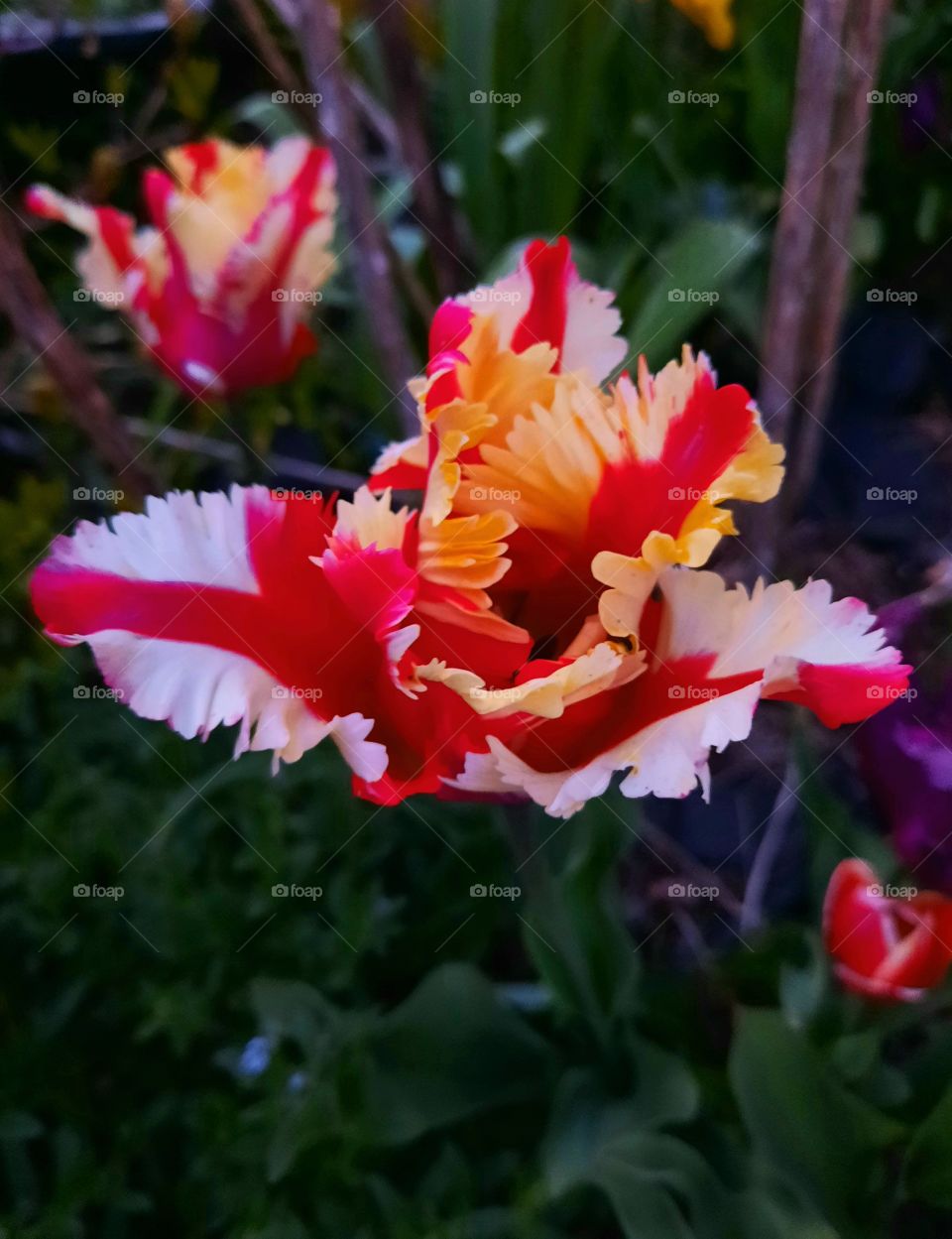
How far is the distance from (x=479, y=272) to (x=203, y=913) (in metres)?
0.56

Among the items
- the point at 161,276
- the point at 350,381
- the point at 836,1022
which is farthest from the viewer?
the point at 350,381

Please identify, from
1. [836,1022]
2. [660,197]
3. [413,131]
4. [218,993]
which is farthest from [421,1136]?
[660,197]

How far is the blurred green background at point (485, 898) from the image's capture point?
540mm

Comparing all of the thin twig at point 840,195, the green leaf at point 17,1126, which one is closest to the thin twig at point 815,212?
the thin twig at point 840,195

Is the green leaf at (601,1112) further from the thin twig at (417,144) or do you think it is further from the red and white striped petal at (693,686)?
the thin twig at (417,144)

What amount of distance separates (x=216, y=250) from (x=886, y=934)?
1.75 feet

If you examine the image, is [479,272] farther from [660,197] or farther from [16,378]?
[16,378]

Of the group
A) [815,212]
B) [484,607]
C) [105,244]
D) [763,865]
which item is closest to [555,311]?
[484,607]

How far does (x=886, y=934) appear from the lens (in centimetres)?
49

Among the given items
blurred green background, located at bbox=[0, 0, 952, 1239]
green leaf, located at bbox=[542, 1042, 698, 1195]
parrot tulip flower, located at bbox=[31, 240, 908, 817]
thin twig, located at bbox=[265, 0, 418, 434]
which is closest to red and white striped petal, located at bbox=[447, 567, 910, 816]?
parrot tulip flower, located at bbox=[31, 240, 908, 817]

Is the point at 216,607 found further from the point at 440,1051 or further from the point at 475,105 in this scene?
the point at 475,105

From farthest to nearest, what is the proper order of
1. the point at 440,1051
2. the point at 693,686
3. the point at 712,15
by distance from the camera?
the point at 712,15
the point at 440,1051
the point at 693,686

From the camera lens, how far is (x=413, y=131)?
0.69 metres

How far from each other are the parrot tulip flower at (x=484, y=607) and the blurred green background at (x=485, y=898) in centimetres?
17
